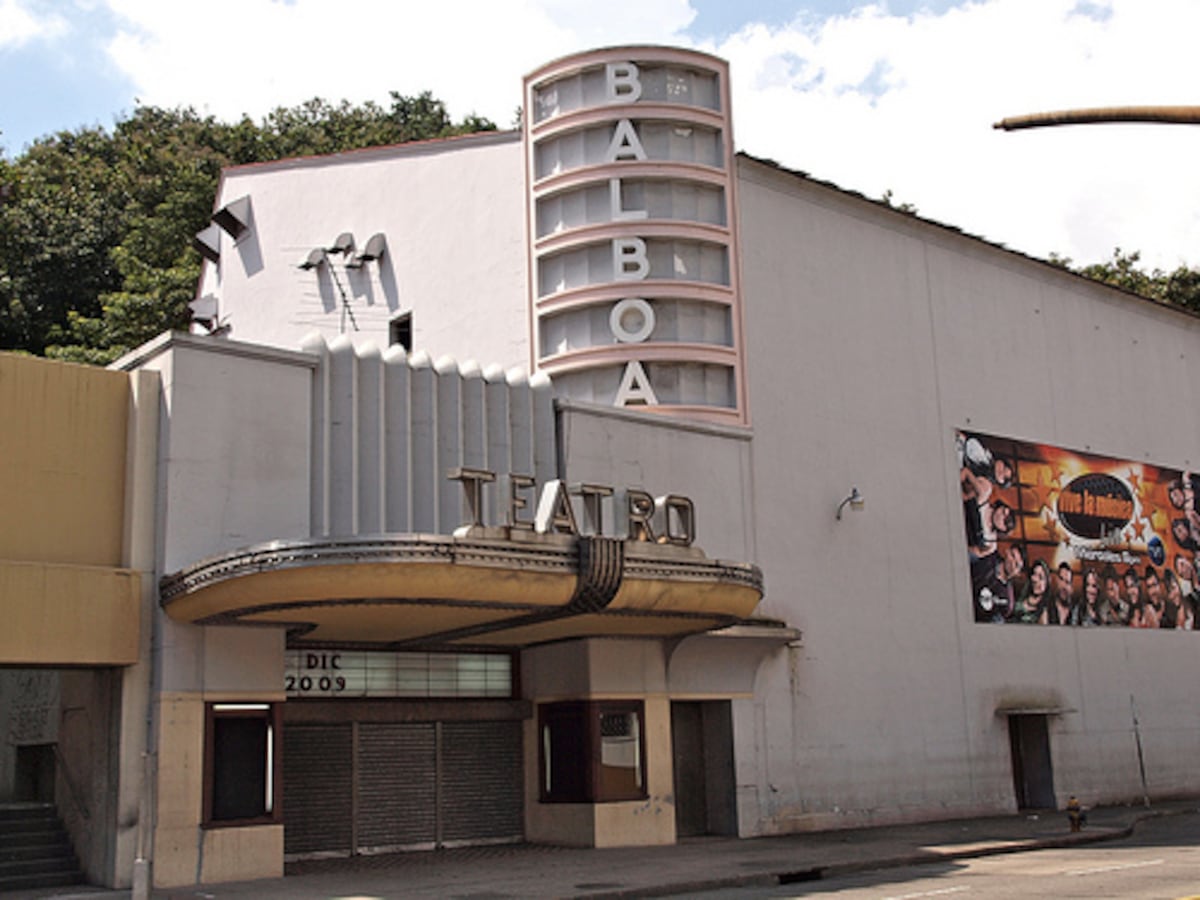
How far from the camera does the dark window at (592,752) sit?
2388 centimetres

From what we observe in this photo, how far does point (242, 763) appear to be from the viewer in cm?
2030

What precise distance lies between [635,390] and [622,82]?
6.83 meters

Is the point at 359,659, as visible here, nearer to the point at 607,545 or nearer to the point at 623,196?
the point at 607,545

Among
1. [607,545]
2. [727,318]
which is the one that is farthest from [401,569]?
[727,318]

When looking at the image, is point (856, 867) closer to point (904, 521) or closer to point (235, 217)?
point (904, 521)

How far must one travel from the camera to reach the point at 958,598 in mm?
31281

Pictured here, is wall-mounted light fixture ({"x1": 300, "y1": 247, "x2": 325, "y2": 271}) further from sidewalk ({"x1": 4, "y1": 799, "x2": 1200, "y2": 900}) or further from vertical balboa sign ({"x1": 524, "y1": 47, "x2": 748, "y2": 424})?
sidewalk ({"x1": 4, "y1": 799, "x2": 1200, "y2": 900})

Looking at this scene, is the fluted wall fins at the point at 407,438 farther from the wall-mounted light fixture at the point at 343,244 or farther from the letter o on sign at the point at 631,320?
the wall-mounted light fixture at the point at 343,244

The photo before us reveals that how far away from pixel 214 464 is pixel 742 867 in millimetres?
10273

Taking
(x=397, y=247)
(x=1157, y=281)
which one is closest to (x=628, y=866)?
(x=397, y=247)

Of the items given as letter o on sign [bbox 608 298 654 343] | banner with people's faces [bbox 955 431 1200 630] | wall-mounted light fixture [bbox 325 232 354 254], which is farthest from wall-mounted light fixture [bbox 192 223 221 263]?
banner with people's faces [bbox 955 431 1200 630]

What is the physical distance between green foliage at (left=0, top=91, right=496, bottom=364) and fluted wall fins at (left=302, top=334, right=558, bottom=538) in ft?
91.1

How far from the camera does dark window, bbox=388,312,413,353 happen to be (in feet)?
102

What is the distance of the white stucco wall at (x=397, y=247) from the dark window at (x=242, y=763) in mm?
10524
